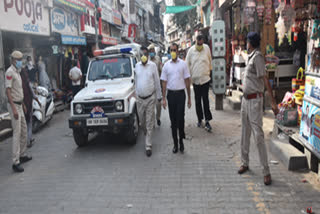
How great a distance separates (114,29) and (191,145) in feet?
73.7

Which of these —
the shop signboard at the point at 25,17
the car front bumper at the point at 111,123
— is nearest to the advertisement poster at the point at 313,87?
the car front bumper at the point at 111,123

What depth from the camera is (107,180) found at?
188 inches

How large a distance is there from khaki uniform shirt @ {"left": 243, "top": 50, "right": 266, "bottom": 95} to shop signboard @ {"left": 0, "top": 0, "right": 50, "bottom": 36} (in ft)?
27.8

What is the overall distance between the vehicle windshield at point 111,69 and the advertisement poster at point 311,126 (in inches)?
167

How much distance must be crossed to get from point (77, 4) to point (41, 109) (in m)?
8.95

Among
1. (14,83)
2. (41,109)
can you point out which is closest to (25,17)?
(41,109)

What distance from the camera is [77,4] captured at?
15805 millimetres

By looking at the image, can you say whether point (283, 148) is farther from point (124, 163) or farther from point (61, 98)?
point (61, 98)

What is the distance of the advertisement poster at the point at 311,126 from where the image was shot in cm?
436

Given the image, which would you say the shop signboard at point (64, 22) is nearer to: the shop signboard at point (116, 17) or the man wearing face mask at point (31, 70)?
the man wearing face mask at point (31, 70)

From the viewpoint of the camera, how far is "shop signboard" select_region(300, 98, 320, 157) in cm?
436

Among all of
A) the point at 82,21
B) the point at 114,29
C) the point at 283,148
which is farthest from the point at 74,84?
the point at 114,29

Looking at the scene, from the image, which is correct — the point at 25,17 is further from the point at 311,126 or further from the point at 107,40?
the point at 107,40

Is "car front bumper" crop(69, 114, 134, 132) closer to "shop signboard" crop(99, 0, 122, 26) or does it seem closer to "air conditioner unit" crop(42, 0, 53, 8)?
"air conditioner unit" crop(42, 0, 53, 8)
